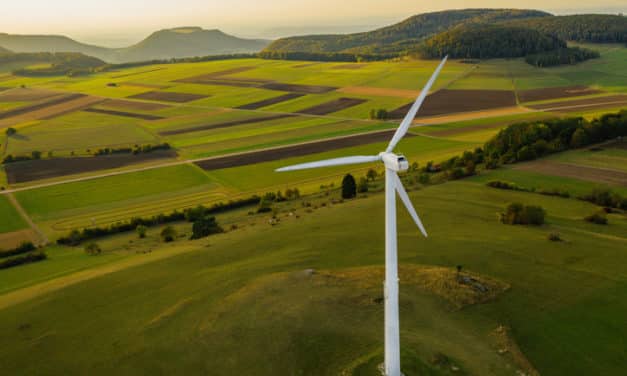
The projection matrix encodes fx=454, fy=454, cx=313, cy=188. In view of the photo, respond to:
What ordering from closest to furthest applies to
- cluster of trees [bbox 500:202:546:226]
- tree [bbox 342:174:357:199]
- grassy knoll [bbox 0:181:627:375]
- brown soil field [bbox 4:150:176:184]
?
grassy knoll [bbox 0:181:627:375], cluster of trees [bbox 500:202:546:226], tree [bbox 342:174:357:199], brown soil field [bbox 4:150:176:184]

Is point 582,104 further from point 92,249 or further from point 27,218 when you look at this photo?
point 27,218

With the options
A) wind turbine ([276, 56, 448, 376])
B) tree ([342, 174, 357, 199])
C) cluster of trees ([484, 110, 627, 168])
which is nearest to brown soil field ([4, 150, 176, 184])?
tree ([342, 174, 357, 199])

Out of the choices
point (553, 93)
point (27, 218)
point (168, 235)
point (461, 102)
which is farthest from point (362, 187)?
point (553, 93)

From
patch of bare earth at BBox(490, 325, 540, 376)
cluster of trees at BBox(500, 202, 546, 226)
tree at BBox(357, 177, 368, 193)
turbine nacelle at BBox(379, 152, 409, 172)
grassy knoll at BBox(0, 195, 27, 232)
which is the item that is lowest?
grassy knoll at BBox(0, 195, 27, 232)

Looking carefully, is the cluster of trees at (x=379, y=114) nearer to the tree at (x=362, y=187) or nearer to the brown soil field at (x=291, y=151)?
the brown soil field at (x=291, y=151)

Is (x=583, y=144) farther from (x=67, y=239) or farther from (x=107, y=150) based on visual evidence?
(x=107, y=150)

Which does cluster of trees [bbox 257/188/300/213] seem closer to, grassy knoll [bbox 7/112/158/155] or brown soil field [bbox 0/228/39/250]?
brown soil field [bbox 0/228/39/250]
